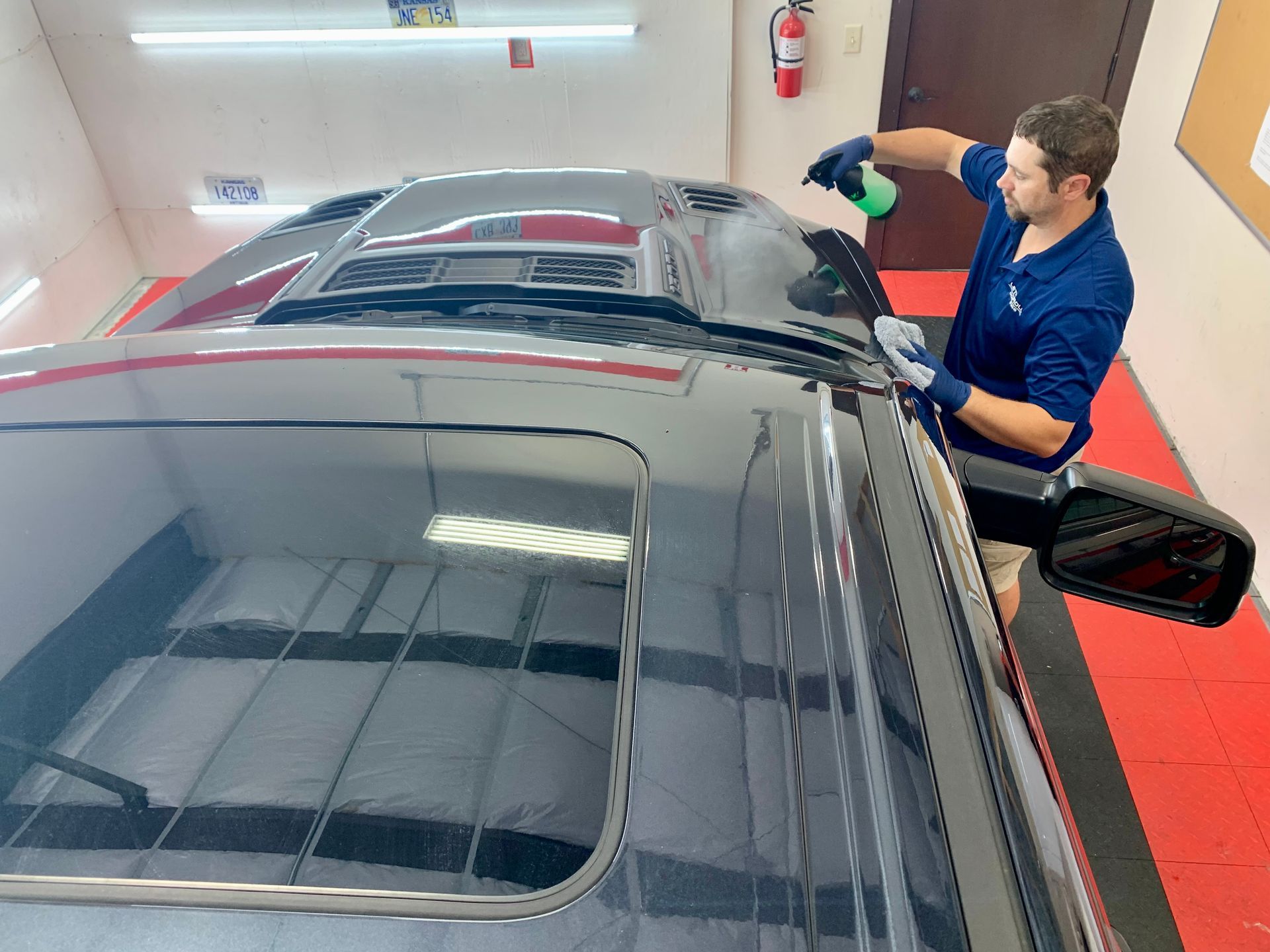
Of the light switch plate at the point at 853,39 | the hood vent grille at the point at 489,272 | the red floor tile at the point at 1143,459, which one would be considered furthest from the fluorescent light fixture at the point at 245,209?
the red floor tile at the point at 1143,459

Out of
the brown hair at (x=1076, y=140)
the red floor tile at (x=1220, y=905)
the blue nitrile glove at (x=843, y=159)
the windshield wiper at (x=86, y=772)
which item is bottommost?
the red floor tile at (x=1220, y=905)

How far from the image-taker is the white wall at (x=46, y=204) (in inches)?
186

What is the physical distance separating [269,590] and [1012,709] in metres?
0.83

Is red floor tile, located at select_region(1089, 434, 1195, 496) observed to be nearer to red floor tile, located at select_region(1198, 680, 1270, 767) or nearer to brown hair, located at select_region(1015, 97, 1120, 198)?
red floor tile, located at select_region(1198, 680, 1270, 767)

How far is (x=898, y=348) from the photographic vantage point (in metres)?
2.14

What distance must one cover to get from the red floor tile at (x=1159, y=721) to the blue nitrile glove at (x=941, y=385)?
1.33 meters

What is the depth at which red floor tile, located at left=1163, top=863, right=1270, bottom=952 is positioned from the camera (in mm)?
2256

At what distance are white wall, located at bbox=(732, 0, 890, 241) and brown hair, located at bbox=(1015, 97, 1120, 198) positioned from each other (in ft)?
9.46

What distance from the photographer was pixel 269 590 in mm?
993

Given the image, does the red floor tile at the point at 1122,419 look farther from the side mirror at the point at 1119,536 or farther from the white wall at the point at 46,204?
the white wall at the point at 46,204

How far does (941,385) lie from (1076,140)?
68 cm

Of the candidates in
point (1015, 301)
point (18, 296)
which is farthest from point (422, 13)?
point (1015, 301)

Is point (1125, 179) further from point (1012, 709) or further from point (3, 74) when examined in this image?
point (3, 74)

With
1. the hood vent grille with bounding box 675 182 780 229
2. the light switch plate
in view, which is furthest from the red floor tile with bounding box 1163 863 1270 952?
the light switch plate
